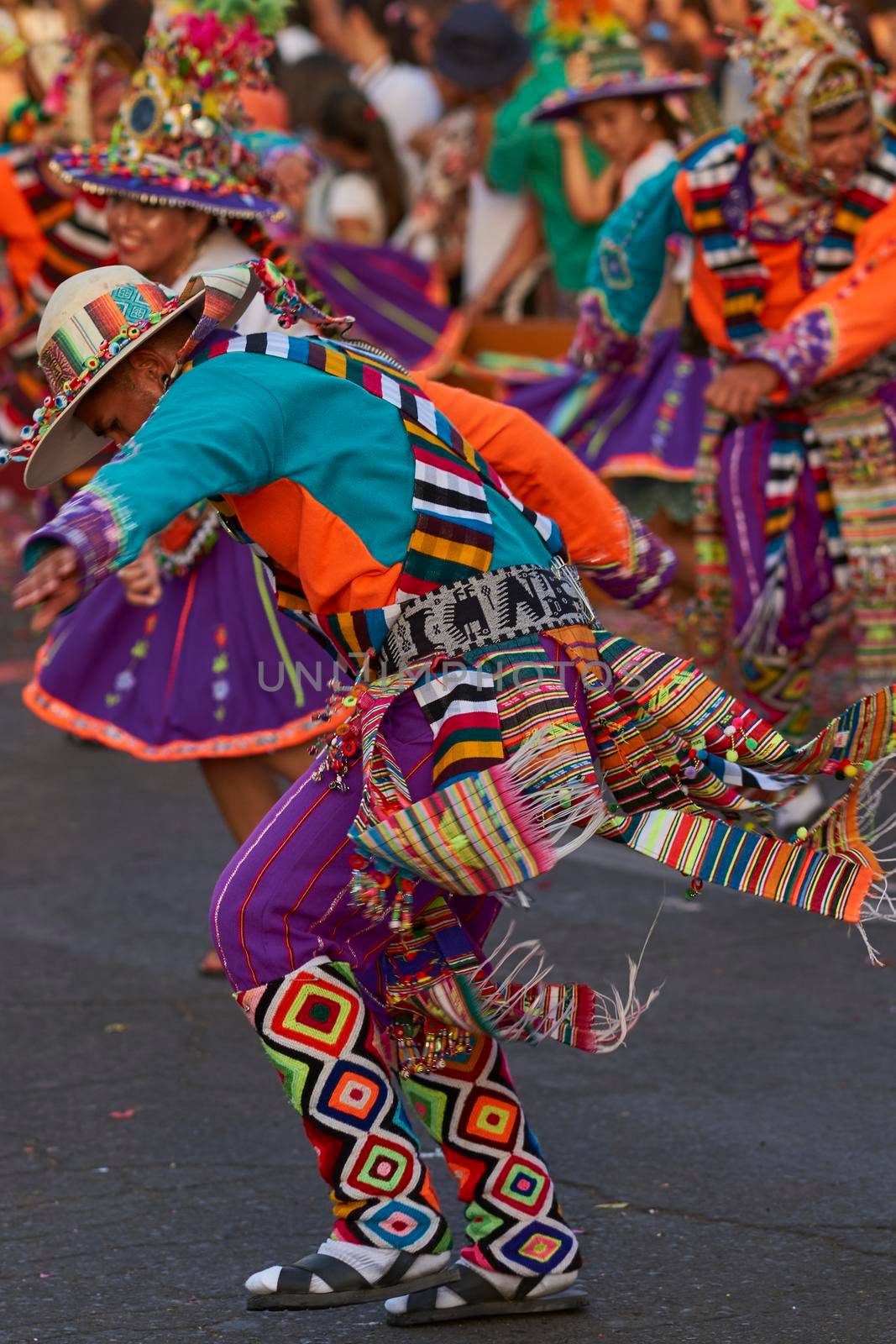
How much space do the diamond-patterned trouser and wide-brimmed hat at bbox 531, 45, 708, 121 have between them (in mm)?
4967

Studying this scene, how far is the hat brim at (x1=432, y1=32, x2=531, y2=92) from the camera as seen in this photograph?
32.2 ft

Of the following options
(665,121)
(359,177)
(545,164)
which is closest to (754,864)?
(665,121)

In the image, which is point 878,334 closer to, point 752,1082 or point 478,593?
point 752,1082

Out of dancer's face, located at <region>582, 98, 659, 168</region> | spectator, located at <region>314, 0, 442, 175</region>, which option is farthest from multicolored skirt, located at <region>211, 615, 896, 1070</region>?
spectator, located at <region>314, 0, 442, 175</region>

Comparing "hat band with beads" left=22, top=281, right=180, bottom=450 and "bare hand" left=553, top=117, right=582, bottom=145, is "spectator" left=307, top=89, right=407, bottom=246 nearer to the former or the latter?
"bare hand" left=553, top=117, right=582, bottom=145

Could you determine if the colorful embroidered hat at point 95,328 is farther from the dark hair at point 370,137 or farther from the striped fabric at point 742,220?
the dark hair at point 370,137

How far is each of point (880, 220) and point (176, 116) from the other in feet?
5.52

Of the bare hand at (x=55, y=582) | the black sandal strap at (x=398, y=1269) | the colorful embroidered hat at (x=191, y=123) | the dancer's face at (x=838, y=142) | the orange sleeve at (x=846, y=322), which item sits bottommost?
the black sandal strap at (x=398, y=1269)

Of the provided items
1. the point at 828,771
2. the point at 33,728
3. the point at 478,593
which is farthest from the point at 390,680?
the point at 33,728

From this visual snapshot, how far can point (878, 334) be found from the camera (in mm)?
5578

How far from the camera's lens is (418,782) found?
343 centimetres

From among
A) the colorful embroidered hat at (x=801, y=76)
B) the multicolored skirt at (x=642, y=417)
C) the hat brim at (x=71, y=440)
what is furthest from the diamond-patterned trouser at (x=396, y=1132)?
the multicolored skirt at (x=642, y=417)

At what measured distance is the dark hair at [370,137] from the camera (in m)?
10.5

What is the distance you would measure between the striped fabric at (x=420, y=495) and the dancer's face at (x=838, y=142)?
2525mm
